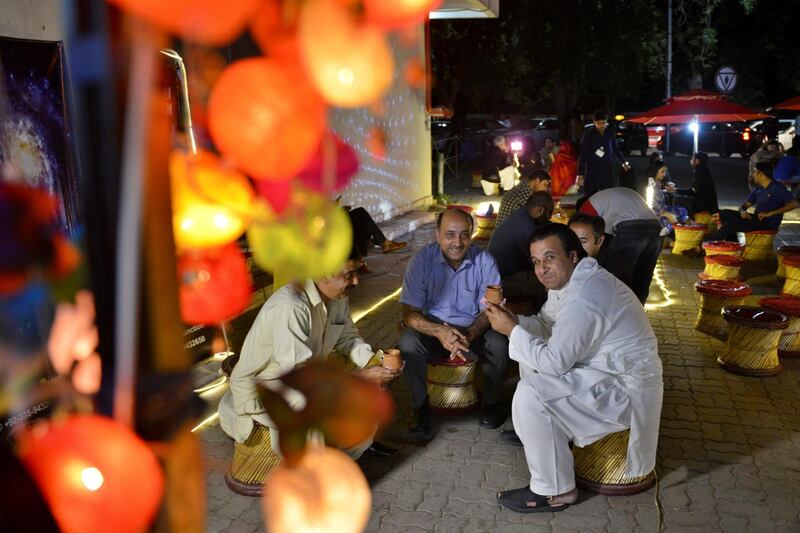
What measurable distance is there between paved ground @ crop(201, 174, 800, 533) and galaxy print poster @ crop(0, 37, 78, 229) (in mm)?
1828

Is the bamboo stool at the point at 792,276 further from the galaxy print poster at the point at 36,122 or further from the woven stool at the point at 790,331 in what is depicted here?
the galaxy print poster at the point at 36,122

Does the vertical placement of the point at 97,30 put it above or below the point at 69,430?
above

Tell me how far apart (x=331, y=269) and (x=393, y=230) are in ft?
25.5

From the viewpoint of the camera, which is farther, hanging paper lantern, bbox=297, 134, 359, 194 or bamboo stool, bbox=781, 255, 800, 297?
hanging paper lantern, bbox=297, 134, 359, 194

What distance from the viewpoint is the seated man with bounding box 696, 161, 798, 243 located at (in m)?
8.80

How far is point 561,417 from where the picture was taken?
11.7ft

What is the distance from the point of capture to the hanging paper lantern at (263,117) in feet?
21.1

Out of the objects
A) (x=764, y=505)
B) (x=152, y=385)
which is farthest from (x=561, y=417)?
(x=152, y=385)

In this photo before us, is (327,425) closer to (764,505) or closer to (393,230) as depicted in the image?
(764,505)

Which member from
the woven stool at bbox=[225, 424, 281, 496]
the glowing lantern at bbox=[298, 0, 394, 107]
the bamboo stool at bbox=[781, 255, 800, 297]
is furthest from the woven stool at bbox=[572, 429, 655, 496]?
the glowing lantern at bbox=[298, 0, 394, 107]

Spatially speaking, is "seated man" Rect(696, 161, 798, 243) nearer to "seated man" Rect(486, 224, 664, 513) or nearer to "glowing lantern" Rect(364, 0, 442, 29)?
"glowing lantern" Rect(364, 0, 442, 29)

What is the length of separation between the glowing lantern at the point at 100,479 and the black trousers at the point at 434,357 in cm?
207

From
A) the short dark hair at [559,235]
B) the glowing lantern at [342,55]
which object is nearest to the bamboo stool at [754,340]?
the short dark hair at [559,235]

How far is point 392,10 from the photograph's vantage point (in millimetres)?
9680
